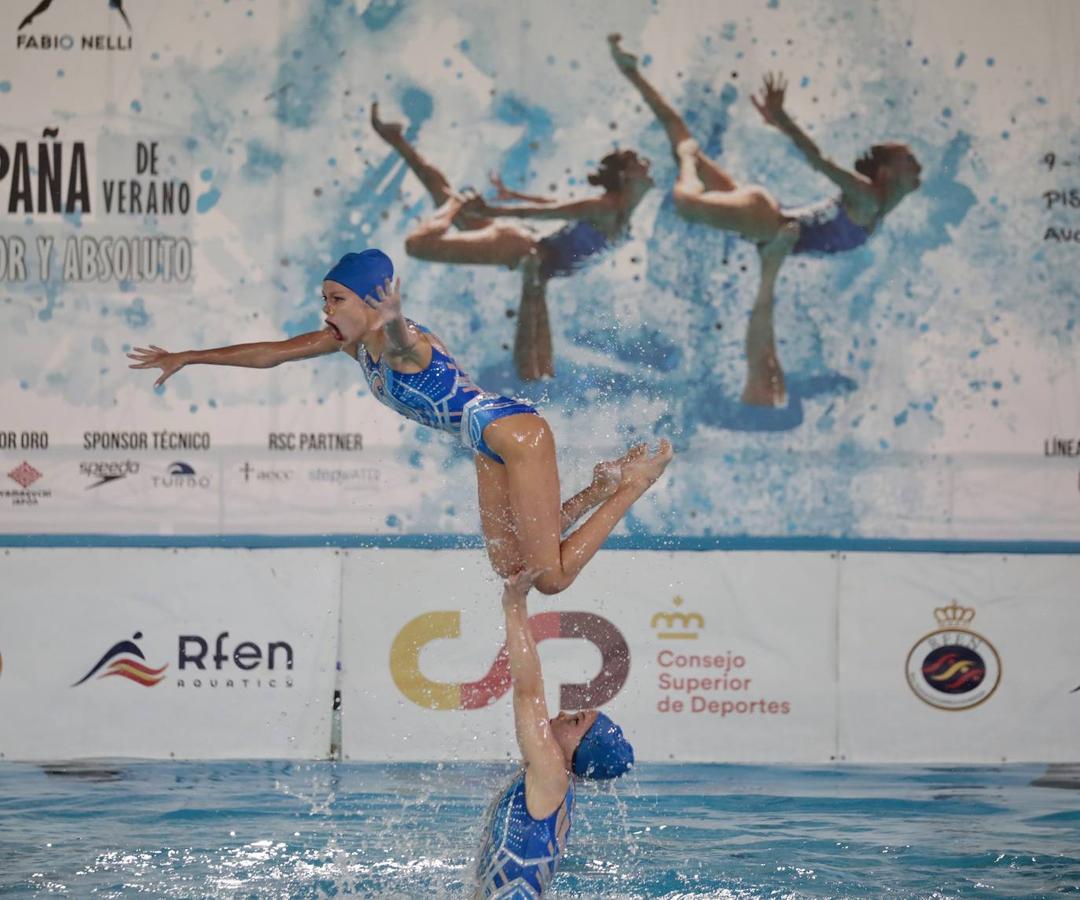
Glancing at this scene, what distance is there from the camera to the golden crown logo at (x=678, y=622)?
7.61 meters

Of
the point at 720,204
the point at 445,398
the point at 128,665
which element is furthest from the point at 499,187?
the point at 445,398

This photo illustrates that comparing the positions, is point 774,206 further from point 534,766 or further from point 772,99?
point 534,766

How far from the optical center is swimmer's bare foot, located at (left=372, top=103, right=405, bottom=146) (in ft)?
25.8

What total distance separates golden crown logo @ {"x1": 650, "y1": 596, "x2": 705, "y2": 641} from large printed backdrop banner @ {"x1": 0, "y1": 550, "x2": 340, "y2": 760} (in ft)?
5.47

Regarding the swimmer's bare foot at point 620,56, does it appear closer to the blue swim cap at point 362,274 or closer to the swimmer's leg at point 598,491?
the swimmer's leg at point 598,491

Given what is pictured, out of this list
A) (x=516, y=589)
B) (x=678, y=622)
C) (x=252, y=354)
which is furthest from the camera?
(x=678, y=622)

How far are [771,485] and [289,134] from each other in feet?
10.5

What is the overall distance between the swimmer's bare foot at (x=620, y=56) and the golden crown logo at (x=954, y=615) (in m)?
3.30

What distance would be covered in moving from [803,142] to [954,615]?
8.67 feet

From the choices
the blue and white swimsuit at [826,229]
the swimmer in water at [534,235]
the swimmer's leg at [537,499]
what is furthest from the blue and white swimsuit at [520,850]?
the blue and white swimsuit at [826,229]

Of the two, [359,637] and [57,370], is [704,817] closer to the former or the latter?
[359,637]

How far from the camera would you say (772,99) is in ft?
26.1

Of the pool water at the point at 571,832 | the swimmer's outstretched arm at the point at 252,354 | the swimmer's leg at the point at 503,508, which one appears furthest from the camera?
the pool water at the point at 571,832

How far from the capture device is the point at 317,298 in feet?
25.9
